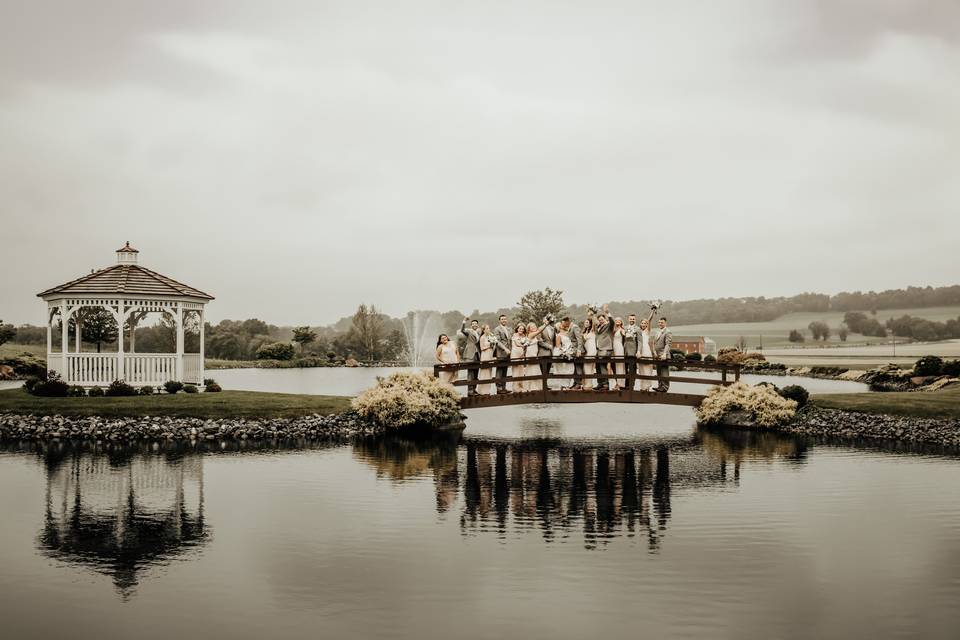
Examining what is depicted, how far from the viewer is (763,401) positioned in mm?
29250

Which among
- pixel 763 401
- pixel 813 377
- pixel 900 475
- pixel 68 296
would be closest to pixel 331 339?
pixel 813 377

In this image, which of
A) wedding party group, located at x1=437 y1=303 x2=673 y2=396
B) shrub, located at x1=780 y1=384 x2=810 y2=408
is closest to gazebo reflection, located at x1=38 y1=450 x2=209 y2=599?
wedding party group, located at x1=437 y1=303 x2=673 y2=396

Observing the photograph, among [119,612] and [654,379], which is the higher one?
[654,379]

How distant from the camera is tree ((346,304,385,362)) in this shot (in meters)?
95.2

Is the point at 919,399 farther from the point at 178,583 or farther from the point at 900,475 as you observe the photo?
the point at 178,583

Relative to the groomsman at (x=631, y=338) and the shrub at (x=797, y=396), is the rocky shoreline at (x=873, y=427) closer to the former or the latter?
the shrub at (x=797, y=396)

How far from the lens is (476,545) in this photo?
13492 millimetres

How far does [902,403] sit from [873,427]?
10.1 ft

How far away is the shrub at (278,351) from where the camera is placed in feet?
288

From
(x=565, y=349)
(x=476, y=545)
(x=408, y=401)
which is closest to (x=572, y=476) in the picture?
(x=476, y=545)

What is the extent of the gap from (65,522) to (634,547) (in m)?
9.80

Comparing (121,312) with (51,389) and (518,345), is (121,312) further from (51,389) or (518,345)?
(518,345)

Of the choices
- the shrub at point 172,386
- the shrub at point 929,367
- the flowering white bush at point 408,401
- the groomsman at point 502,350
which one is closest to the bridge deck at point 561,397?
the groomsman at point 502,350

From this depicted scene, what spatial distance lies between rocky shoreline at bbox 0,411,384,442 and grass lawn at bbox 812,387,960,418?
55.4 feet
